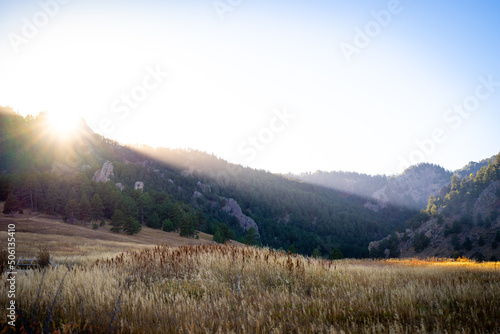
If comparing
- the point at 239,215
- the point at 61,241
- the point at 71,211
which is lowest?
the point at 239,215

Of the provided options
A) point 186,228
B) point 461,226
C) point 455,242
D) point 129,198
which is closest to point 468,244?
point 455,242

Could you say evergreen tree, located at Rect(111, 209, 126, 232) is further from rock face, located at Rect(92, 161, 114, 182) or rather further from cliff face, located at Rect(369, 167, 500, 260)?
cliff face, located at Rect(369, 167, 500, 260)

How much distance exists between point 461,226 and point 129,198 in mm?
122575

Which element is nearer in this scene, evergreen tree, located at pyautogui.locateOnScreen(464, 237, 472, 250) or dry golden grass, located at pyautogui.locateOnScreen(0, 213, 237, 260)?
dry golden grass, located at pyautogui.locateOnScreen(0, 213, 237, 260)

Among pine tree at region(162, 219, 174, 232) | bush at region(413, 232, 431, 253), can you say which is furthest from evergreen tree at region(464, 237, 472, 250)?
pine tree at region(162, 219, 174, 232)

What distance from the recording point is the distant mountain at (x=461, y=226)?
88.6m

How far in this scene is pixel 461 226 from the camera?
331 feet

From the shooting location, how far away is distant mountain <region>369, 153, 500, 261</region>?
8862cm

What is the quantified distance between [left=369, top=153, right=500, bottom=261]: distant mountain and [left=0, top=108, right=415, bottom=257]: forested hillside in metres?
17.8

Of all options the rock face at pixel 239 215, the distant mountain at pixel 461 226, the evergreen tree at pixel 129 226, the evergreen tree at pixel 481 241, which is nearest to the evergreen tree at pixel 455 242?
the distant mountain at pixel 461 226

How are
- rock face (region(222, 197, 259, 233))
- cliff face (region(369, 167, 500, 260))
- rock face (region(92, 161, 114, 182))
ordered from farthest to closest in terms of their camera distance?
1. rock face (region(222, 197, 259, 233))
2. rock face (region(92, 161, 114, 182))
3. cliff face (region(369, 167, 500, 260))

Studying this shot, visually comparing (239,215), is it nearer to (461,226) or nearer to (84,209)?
(84,209)

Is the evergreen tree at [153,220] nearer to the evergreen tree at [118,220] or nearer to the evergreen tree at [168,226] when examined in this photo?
the evergreen tree at [168,226]

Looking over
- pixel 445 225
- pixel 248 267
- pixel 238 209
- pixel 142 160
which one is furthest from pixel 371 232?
pixel 248 267
